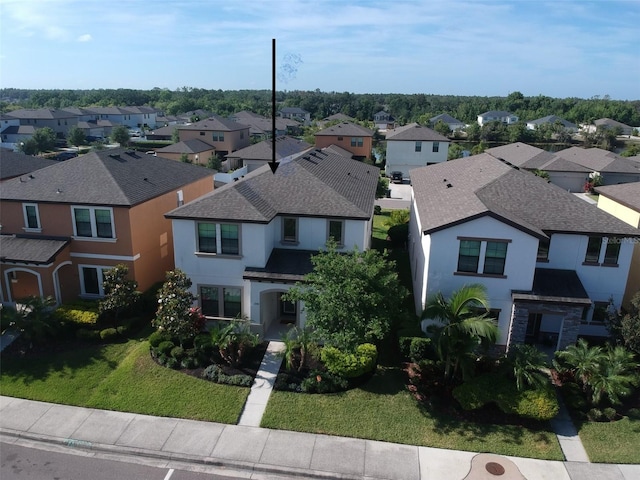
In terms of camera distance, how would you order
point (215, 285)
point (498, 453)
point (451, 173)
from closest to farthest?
1. point (498, 453)
2. point (215, 285)
3. point (451, 173)

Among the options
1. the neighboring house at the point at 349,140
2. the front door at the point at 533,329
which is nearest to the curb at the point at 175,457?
the front door at the point at 533,329

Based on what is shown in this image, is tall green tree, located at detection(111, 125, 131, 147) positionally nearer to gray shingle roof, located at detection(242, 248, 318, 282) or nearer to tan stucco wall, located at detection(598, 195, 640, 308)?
gray shingle roof, located at detection(242, 248, 318, 282)

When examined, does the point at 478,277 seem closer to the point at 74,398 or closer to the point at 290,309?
the point at 290,309

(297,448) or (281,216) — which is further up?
(281,216)

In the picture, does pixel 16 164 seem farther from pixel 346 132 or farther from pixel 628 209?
pixel 346 132

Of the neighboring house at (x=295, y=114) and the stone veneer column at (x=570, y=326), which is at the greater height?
the neighboring house at (x=295, y=114)

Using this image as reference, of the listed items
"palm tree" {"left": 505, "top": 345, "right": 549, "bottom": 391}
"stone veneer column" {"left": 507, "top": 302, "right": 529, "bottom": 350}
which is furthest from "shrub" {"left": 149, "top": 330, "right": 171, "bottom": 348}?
"stone veneer column" {"left": 507, "top": 302, "right": 529, "bottom": 350}

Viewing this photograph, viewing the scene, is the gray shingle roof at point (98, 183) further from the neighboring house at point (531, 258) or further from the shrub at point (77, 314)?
the neighboring house at point (531, 258)

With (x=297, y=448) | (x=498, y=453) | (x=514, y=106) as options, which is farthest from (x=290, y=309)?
(x=514, y=106)
